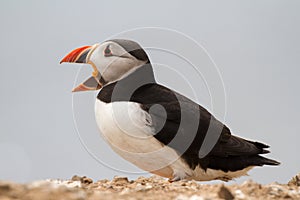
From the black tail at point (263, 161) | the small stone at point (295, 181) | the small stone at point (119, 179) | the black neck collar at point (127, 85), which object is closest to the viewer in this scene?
the small stone at point (119, 179)

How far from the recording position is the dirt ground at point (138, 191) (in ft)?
10.8

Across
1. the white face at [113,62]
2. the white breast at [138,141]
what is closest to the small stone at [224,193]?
the white breast at [138,141]

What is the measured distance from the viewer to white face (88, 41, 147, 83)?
690cm

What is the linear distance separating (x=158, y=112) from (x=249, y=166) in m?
1.70

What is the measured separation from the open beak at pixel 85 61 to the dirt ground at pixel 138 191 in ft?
5.78

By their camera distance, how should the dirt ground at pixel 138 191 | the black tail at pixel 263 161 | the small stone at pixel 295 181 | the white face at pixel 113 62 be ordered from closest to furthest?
the dirt ground at pixel 138 191
the small stone at pixel 295 181
the black tail at pixel 263 161
the white face at pixel 113 62

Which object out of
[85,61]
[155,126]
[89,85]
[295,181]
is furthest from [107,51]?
[295,181]

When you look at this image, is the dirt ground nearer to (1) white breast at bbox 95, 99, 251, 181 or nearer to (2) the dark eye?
(1) white breast at bbox 95, 99, 251, 181

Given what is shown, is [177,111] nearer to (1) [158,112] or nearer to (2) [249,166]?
(1) [158,112]

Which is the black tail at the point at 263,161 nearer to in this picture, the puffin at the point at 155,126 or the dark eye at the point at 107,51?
the puffin at the point at 155,126

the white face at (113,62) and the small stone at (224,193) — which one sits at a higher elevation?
the white face at (113,62)

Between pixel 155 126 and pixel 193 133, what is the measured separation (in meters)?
0.61

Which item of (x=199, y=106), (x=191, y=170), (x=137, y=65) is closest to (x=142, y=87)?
(x=137, y=65)

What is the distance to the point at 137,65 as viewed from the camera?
22.8 feet
